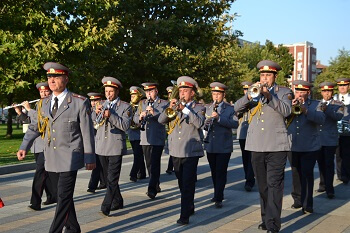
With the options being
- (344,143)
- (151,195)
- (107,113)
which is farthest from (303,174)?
(344,143)

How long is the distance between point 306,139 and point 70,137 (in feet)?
14.3

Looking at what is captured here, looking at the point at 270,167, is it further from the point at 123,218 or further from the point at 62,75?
the point at 62,75

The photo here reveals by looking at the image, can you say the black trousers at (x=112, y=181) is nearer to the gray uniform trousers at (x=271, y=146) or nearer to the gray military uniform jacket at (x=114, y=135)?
the gray military uniform jacket at (x=114, y=135)

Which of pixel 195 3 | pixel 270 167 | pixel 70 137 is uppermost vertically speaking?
pixel 195 3

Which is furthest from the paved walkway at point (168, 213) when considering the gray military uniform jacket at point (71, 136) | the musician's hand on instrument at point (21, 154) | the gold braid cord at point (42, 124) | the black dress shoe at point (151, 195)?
the gold braid cord at point (42, 124)

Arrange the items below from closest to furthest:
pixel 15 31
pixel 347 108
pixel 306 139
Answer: pixel 306 139, pixel 347 108, pixel 15 31

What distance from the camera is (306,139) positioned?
9094 millimetres

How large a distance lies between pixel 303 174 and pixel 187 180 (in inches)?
86.5

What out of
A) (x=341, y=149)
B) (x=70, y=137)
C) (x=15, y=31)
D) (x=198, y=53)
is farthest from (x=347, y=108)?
(x=198, y=53)

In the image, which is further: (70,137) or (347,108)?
(347,108)

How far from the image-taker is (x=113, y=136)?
8.83 metres

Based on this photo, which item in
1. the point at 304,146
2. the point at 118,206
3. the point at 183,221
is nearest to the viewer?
the point at 183,221

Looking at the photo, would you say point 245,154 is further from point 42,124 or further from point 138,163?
point 42,124

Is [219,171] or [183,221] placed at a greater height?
[219,171]
